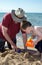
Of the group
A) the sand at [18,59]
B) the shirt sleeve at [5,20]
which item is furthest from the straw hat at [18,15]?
the sand at [18,59]

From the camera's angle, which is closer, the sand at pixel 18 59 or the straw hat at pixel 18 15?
the sand at pixel 18 59

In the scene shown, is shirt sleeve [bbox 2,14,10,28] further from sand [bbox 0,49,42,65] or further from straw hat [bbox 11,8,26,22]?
sand [bbox 0,49,42,65]

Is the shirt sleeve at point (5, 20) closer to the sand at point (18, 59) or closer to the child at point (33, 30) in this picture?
the child at point (33, 30)

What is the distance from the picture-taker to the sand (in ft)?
12.4

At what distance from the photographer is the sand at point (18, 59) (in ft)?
12.4

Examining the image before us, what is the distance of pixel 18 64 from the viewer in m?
3.73

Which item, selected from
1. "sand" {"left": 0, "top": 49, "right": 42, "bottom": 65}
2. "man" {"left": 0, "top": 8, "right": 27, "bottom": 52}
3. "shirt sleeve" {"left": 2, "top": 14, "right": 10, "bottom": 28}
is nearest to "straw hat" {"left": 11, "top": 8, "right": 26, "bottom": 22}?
"man" {"left": 0, "top": 8, "right": 27, "bottom": 52}

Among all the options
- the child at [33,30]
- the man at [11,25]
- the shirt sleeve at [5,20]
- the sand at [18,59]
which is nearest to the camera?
the sand at [18,59]

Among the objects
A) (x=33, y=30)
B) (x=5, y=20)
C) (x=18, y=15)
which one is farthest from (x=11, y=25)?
(x=33, y=30)

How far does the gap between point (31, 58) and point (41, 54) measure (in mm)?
247

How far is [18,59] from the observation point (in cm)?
400

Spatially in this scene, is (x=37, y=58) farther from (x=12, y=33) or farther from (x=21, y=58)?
(x=12, y=33)

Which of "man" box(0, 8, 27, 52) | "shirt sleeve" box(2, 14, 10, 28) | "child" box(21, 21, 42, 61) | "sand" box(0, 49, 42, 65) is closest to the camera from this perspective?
"sand" box(0, 49, 42, 65)

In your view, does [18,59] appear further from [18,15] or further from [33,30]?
[18,15]
